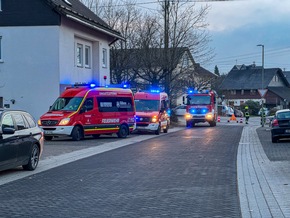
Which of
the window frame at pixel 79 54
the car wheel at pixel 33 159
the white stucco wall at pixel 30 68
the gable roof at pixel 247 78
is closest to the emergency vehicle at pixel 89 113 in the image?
the white stucco wall at pixel 30 68

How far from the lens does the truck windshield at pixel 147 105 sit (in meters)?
31.6

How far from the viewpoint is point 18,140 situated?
42.7 ft

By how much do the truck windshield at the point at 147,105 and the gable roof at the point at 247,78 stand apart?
219ft

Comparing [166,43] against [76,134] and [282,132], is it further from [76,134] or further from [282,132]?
[282,132]

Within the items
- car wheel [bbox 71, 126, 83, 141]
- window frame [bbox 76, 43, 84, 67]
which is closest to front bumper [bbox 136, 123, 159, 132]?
car wheel [bbox 71, 126, 83, 141]

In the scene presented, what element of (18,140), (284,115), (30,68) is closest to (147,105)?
(30,68)

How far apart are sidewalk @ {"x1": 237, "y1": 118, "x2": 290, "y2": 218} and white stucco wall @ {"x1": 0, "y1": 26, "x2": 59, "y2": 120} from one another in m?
15.7

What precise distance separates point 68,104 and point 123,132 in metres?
3.63

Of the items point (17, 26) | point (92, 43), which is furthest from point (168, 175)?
point (92, 43)

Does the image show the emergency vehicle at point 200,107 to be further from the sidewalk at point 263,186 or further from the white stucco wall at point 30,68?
the sidewalk at point 263,186

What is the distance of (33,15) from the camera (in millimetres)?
30641

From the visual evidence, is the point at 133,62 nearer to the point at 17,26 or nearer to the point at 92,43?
the point at 92,43

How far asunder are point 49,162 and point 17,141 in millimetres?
3237

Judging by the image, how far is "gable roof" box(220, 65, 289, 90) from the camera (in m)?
98.1
